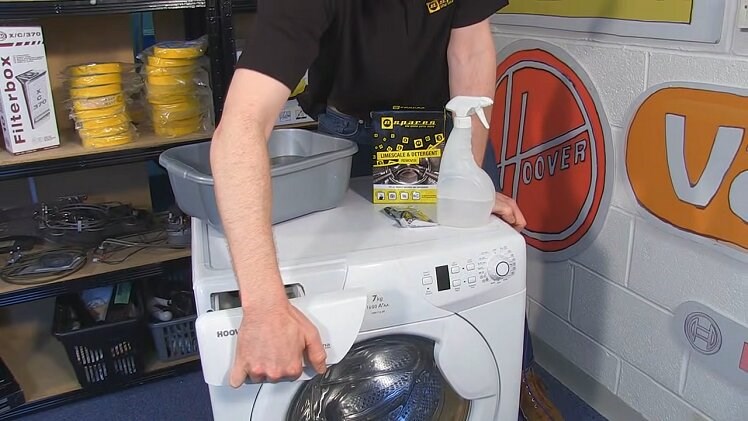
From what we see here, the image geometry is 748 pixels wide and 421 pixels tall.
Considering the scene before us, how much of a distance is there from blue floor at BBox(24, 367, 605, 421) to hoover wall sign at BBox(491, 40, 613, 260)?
399 mm

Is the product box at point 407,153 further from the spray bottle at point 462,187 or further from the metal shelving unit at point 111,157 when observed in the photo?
the metal shelving unit at point 111,157

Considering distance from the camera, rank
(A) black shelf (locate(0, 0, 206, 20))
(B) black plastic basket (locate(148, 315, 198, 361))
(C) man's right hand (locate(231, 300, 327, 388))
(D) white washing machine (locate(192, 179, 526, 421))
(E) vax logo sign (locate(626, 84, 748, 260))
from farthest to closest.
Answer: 1. (B) black plastic basket (locate(148, 315, 198, 361))
2. (A) black shelf (locate(0, 0, 206, 20))
3. (E) vax logo sign (locate(626, 84, 748, 260))
4. (D) white washing machine (locate(192, 179, 526, 421))
5. (C) man's right hand (locate(231, 300, 327, 388))

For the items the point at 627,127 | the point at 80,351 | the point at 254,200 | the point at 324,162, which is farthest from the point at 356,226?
the point at 80,351

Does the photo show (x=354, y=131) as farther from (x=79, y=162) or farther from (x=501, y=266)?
(x=79, y=162)

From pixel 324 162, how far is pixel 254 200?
39 cm

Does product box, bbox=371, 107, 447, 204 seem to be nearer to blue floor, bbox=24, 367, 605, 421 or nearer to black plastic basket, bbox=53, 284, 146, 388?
blue floor, bbox=24, 367, 605, 421

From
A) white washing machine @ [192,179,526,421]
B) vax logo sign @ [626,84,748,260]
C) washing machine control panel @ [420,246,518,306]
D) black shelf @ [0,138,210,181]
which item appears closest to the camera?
white washing machine @ [192,179,526,421]

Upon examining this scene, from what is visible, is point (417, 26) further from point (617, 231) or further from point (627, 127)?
point (617, 231)

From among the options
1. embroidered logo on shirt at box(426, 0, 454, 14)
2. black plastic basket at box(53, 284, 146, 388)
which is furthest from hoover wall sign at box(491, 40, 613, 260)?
black plastic basket at box(53, 284, 146, 388)

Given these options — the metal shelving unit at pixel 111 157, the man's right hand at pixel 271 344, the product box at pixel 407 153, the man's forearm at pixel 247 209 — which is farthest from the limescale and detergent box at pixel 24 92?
the man's right hand at pixel 271 344

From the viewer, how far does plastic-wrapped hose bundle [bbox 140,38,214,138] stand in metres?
1.84

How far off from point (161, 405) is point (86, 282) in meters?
0.41

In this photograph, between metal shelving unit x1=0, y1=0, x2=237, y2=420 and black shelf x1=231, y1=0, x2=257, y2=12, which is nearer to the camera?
metal shelving unit x1=0, y1=0, x2=237, y2=420

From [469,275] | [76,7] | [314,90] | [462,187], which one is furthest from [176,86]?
[469,275]
